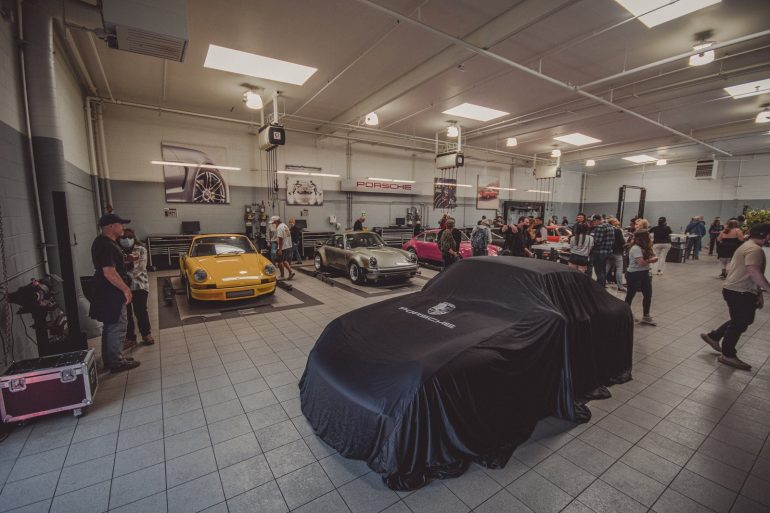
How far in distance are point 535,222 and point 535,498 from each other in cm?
1032

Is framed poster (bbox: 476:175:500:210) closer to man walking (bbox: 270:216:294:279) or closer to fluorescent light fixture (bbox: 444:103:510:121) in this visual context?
fluorescent light fixture (bbox: 444:103:510:121)

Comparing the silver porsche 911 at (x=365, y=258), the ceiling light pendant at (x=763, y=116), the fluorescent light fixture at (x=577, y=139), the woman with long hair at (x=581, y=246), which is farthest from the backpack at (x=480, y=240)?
the ceiling light pendant at (x=763, y=116)

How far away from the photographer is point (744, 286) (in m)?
3.65

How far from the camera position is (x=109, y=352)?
361 centimetres

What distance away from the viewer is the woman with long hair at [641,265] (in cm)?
488

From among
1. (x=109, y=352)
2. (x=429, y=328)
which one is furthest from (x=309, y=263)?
(x=429, y=328)

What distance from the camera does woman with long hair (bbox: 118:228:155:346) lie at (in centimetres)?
420

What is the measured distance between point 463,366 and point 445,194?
14931mm

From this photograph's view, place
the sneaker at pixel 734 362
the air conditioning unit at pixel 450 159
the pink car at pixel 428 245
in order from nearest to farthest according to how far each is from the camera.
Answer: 1. the sneaker at pixel 734 362
2. the pink car at pixel 428 245
3. the air conditioning unit at pixel 450 159

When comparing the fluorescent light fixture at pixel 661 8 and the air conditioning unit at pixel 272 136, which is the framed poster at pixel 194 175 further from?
the fluorescent light fixture at pixel 661 8

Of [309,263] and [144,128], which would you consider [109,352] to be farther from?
[144,128]

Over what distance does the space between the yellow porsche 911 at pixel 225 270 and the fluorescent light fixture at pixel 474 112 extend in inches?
278

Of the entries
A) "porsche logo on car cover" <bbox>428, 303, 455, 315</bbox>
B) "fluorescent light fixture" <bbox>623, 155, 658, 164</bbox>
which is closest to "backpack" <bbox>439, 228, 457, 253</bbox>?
"porsche logo on car cover" <bbox>428, 303, 455, 315</bbox>

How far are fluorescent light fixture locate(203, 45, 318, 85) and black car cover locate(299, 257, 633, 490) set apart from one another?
6072mm
